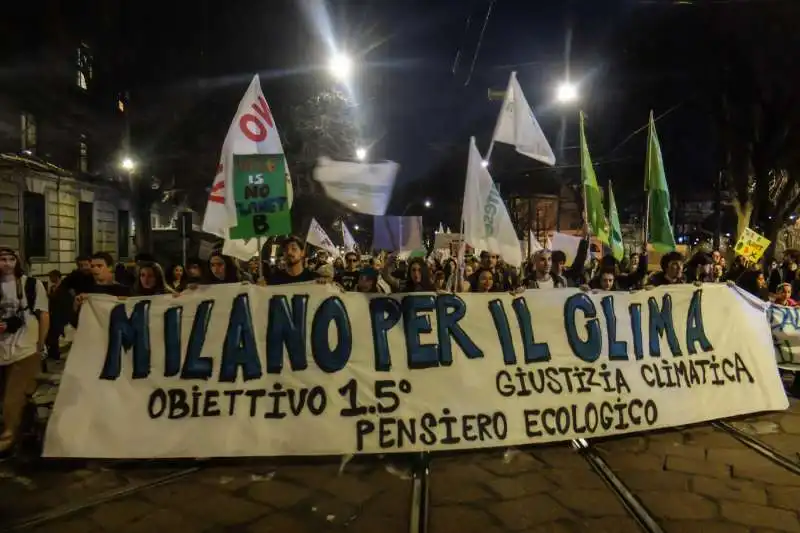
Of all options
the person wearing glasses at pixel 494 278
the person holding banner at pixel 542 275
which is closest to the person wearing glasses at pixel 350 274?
the person wearing glasses at pixel 494 278

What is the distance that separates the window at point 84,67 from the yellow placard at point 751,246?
930 inches

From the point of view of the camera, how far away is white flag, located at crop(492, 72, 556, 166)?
7039 millimetres

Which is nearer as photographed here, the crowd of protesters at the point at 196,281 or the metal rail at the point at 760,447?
the metal rail at the point at 760,447

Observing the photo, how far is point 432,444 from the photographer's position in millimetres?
5168

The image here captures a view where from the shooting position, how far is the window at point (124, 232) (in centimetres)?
2983

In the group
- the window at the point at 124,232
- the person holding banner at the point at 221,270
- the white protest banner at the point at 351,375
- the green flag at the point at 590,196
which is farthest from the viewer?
the window at the point at 124,232

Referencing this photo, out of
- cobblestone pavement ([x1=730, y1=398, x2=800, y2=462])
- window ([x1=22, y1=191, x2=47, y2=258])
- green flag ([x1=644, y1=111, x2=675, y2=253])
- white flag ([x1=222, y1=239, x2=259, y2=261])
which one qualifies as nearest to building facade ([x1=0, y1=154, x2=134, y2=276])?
window ([x1=22, y1=191, x2=47, y2=258])

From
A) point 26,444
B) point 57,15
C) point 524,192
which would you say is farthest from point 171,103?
point 26,444

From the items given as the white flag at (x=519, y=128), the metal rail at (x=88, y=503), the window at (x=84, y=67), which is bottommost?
the metal rail at (x=88, y=503)

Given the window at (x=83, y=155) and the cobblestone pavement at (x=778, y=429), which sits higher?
the window at (x=83, y=155)

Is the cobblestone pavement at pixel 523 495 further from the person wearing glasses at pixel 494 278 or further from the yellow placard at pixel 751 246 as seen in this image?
the yellow placard at pixel 751 246

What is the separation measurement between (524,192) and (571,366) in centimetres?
2895

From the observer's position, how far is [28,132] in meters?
21.6

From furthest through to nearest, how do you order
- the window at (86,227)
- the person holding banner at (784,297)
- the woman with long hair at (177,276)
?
the window at (86,227), the woman with long hair at (177,276), the person holding banner at (784,297)
